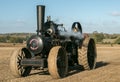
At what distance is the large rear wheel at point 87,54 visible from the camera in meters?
14.7

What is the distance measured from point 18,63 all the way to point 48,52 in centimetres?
129

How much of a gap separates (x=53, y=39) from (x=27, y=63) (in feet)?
5.32

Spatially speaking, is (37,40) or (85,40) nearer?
(37,40)

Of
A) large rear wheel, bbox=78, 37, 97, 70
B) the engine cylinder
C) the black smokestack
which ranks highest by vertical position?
the black smokestack

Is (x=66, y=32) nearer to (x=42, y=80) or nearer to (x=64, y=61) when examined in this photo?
(x=64, y=61)

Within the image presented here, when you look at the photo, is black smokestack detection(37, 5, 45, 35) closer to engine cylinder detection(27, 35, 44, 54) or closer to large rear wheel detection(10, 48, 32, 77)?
engine cylinder detection(27, 35, 44, 54)


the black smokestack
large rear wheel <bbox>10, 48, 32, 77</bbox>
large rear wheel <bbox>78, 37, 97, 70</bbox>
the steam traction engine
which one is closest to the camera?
the steam traction engine

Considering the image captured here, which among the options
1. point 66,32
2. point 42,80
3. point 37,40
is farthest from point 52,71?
point 66,32

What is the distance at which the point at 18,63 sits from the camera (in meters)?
12.9

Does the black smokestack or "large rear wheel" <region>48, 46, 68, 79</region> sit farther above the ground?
the black smokestack

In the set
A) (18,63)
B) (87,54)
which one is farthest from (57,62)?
(87,54)

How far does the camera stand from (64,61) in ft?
42.7

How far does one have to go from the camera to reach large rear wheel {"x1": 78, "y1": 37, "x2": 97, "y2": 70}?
1473 centimetres

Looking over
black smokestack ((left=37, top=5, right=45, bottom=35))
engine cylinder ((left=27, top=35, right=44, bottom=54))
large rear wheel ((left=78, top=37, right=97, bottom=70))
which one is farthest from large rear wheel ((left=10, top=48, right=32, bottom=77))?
large rear wheel ((left=78, top=37, right=97, bottom=70))
